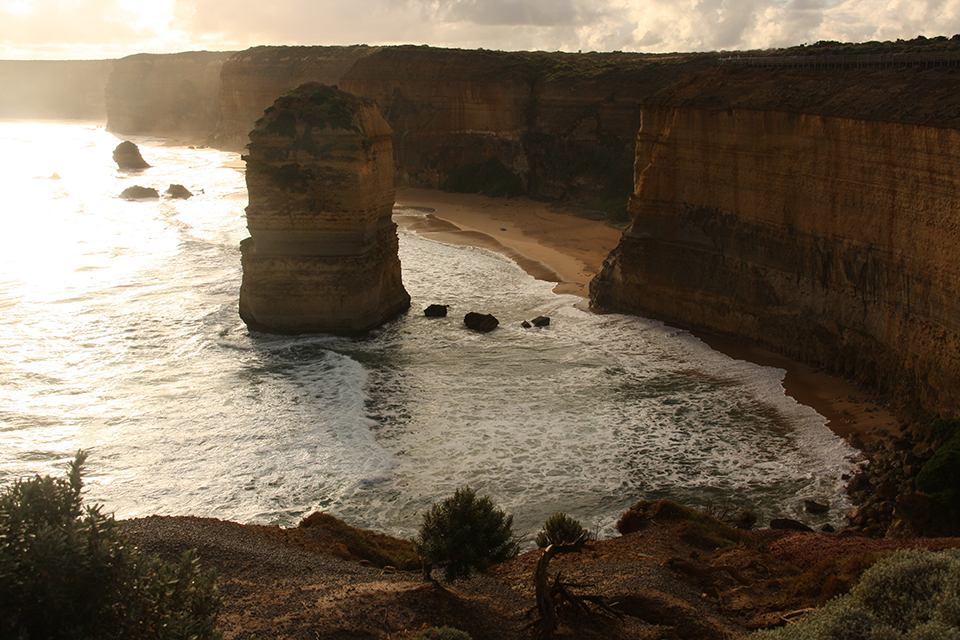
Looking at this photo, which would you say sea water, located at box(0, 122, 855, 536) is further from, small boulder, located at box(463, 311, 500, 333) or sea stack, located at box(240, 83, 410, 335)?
sea stack, located at box(240, 83, 410, 335)

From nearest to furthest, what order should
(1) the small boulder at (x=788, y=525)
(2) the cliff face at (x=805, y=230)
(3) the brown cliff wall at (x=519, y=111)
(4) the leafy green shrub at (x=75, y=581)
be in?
(4) the leafy green shrub at (x=75, y=581), (1) the small boulder at (x=788, y=525), (2) the cliff face at (x=805, y=230), (3) the brown cliff wall at (x=519, y=111)

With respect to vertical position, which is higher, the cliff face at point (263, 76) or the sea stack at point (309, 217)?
the cliff face at point (263, 76)

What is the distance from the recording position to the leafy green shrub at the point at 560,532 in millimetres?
10867

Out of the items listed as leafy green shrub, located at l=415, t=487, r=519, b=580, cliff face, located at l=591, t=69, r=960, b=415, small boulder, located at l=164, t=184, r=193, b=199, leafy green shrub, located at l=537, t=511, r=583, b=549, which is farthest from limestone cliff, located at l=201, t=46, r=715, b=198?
leafy green shrub, located at l=415, t=487, r=519, b=580

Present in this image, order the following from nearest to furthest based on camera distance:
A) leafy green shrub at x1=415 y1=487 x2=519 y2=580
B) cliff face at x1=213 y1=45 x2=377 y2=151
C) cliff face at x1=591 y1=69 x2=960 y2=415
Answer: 1. leafy green shrub at x1=415 y1=487 x2=519 y2=580
2. cliff face at x1=591 y1=69 x2=960 y2=415
3. cliff face at x1=213 y1=45 x2=377 y2=151

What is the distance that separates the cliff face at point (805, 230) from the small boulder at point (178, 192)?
3126cm

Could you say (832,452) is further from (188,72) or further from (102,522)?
(188,72)

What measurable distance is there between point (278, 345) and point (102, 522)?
1562 cm

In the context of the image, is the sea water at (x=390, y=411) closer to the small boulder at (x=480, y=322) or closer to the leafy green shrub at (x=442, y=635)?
the small boulder at (x=480, y=322)

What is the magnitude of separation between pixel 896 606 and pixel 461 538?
455 centimetres

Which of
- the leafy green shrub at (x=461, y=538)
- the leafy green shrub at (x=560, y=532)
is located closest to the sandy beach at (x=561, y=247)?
the leafy green shrub at (x=560, y=532)

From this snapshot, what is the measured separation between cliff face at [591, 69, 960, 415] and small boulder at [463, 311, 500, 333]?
4177 mm

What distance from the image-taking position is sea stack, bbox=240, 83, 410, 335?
21047 millimetres

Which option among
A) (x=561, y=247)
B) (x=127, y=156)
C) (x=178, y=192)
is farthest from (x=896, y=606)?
(x=127, y=156)
